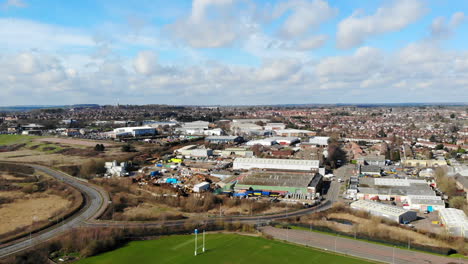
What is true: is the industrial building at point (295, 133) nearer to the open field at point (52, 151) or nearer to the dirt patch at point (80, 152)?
the open field at point (52, 151)

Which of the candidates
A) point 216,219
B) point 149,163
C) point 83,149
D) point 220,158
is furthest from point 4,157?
point 216,219

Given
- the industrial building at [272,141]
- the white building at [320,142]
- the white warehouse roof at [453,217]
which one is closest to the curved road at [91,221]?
the white warehouse roof at [453,217]

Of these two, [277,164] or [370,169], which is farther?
[277,164]

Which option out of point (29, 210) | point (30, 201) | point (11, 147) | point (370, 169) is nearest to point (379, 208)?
point (370, 169)

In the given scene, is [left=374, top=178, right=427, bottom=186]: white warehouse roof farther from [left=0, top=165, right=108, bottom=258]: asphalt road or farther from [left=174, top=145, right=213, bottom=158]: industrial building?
[left=0, top=165, right=108, bottom=258]: asphalt road

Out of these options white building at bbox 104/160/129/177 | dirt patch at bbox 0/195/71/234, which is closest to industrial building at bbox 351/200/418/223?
dirt patch at bbox 0/195/71/234

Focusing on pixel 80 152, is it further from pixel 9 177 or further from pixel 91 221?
pixel 91 221

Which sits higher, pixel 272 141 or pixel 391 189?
pixel 272 141
